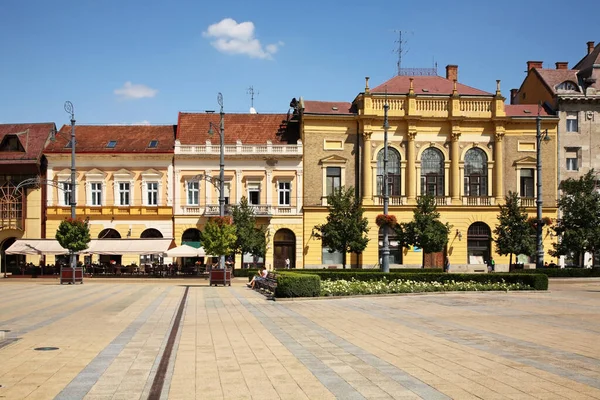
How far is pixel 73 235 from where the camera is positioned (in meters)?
45.0

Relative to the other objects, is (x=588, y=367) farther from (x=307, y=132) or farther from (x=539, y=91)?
(x=539, y=91)

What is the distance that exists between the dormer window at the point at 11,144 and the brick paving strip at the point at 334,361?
4545 cm

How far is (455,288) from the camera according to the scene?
33.8 meters

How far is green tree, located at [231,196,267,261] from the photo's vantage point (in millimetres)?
55719

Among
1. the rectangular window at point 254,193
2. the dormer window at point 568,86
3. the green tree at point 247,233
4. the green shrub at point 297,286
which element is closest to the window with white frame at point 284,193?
the rectangular window at point 254,193

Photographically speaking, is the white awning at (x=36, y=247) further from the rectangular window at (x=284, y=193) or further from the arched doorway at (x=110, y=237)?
the rectangular window at (x=284, y=193)

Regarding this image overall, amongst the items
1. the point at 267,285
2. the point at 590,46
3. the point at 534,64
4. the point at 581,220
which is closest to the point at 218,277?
the point at 267,285

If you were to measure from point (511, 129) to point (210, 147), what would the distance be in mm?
23852

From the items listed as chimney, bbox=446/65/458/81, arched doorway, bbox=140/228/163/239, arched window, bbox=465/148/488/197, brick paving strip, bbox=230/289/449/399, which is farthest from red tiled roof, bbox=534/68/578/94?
brick paving strip, bbox=230/289/449/399

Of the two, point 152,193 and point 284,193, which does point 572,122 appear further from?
point 152,193

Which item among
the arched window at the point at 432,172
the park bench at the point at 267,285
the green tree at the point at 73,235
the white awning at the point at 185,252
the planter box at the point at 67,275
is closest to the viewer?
the park bench at the point at 267,285

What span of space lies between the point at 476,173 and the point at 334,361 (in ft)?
165

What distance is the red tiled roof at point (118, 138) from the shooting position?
60906 millimetres

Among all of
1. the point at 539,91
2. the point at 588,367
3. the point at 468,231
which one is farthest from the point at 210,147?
the point at 588,367
